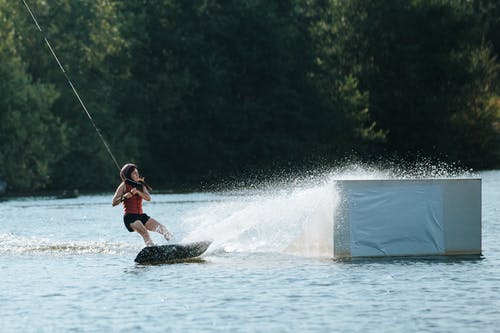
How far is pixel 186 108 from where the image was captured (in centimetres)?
7556

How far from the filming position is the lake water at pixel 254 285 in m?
14.7

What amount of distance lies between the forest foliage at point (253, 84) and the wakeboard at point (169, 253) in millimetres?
49406

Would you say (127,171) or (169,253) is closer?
(169,253)

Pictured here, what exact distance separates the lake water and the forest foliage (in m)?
44.0

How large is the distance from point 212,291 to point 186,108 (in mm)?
58114

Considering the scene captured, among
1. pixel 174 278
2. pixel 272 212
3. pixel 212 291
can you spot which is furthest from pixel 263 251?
pixel 212 291

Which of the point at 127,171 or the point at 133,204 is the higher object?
the point at 127,171

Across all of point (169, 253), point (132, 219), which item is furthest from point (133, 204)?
point (169, 253)

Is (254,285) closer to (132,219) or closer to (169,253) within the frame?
(169,253)

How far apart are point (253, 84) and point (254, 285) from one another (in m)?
59.5

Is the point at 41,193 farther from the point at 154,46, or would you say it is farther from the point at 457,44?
the point at 457,44

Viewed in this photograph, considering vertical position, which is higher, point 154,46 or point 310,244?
point 154,46

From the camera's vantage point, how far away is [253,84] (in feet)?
254

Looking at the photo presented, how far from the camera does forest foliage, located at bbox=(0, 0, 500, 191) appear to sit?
243 ft
